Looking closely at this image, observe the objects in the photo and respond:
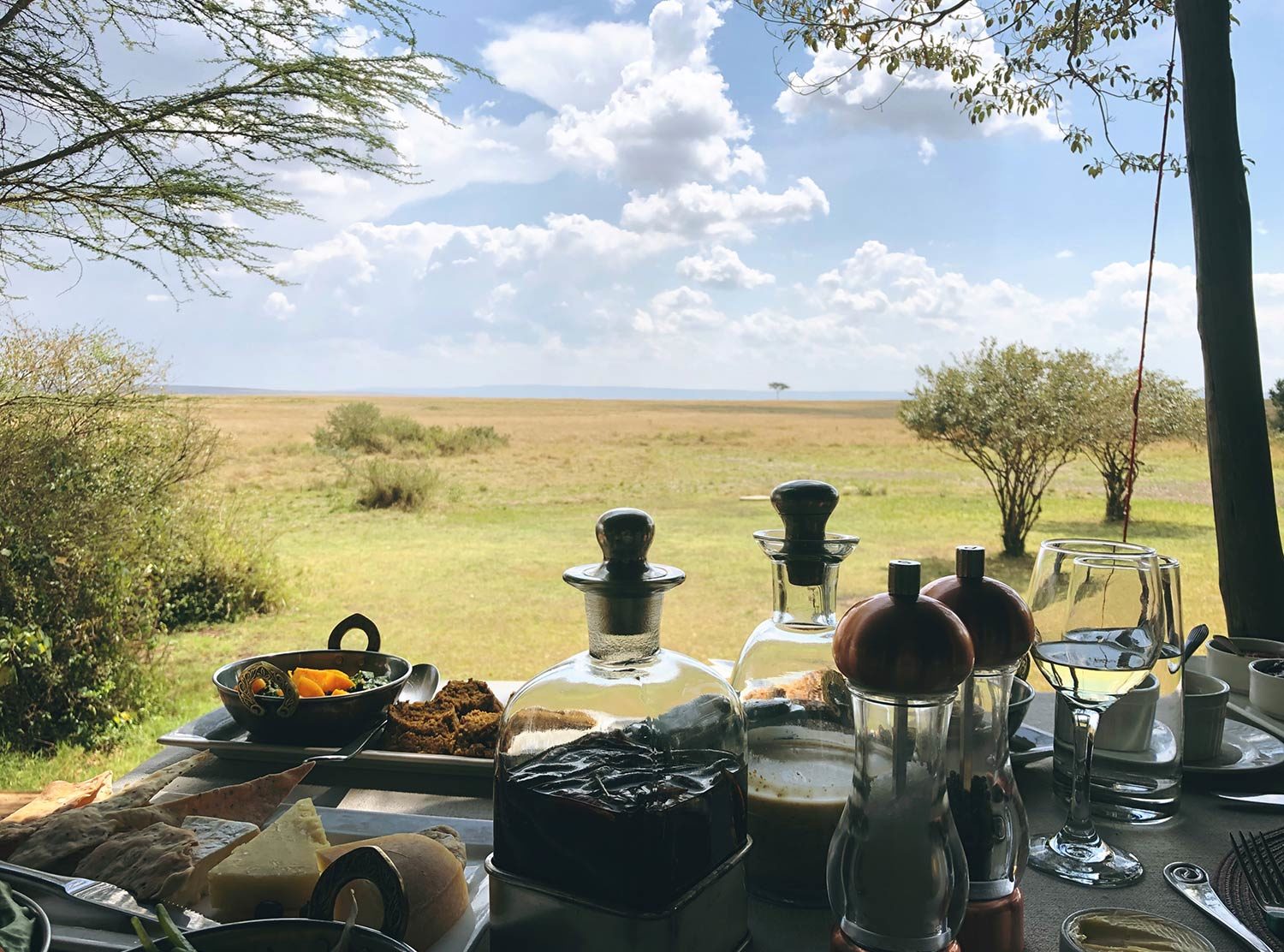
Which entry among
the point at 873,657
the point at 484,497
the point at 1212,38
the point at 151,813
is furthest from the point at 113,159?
the point at 484,497

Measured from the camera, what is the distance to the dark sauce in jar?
1.47 feet

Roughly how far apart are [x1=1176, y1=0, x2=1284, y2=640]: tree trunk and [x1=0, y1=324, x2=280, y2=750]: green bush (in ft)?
10.6

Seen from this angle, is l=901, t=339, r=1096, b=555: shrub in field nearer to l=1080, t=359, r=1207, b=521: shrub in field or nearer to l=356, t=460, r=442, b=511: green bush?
l=1080, t=359, r=1207, b=521: shrub in field

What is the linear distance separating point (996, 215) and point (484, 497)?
10.5 metres

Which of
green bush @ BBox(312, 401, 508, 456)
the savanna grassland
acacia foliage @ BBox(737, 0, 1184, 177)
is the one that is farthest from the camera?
green bush @ BBox(312, 401, 508, 456)

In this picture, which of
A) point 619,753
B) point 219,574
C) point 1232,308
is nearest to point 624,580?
point 619,753

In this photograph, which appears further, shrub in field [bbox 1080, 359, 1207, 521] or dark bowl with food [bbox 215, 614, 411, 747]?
shrub in field [bbox 1080, 359, 1207, 521]

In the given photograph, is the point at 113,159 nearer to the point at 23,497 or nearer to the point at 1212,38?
the point at 23,497

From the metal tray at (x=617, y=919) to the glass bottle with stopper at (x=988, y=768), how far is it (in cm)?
13

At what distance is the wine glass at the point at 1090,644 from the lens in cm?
61

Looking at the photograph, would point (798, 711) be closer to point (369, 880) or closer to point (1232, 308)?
point (369, 880)

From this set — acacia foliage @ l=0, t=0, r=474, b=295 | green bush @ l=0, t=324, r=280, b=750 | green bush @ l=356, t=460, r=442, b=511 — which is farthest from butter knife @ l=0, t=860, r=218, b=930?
green bush @ l=356, t=460, r=442, b=511

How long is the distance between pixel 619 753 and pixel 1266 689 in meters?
0.90

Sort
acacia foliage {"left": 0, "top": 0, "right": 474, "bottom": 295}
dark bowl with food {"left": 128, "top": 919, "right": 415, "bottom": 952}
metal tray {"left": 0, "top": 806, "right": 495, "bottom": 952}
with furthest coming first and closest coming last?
acacia foliage {"left": 0, "top": 0, "right": 474, "bottom": 295} < metal tray {"left": 0, "top": 806, "right": 495, "bottom": 952} < dark bowl with food {"left": 128, "top": 919, "right": 415, "bottom": 952}
